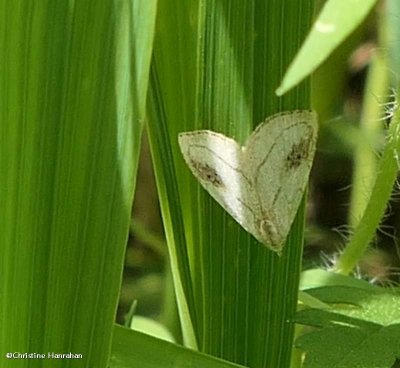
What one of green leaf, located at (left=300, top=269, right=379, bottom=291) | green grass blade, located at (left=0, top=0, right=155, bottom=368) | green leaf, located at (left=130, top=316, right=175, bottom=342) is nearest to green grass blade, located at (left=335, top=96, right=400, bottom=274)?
green leaf, located at (left=300, top=269, right=379, bottom=291)

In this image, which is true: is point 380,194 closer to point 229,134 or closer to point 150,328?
point 229,134

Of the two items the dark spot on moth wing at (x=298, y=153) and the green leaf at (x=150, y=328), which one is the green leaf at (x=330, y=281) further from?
the green leaf at (x=150, y=328)

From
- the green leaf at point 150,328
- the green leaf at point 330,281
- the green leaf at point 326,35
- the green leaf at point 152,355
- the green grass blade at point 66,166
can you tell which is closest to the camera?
the green leaf at point 326,35

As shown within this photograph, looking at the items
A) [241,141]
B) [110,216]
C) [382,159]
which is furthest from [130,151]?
[382,159]

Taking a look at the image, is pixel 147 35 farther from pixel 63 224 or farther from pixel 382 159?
pixel 382 159

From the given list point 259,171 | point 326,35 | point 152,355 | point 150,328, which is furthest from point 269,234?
point 150,328

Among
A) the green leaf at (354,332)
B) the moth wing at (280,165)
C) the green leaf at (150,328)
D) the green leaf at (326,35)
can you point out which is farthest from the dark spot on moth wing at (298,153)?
the green leaf at (150,328)
